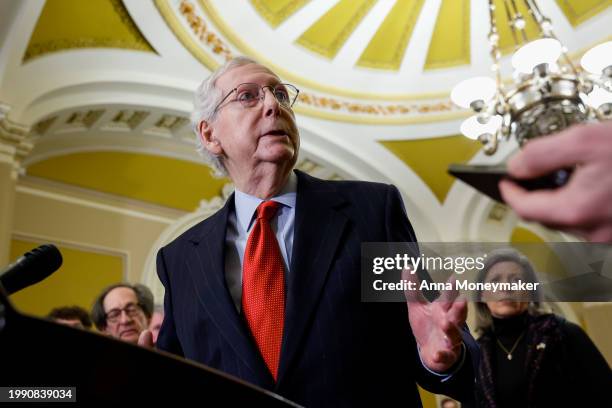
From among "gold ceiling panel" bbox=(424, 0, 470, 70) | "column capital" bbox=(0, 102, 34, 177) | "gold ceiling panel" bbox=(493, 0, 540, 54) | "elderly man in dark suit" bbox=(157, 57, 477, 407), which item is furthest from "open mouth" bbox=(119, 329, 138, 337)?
"gold ceiling panel" bbox=(493, 0, 540, 54)

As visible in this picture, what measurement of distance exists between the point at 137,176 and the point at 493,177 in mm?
6717

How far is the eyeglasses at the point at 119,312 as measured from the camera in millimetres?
3648

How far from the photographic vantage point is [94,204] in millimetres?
6629

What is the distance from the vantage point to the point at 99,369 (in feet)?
2.15

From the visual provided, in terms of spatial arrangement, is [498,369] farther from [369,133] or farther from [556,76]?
[369,133]

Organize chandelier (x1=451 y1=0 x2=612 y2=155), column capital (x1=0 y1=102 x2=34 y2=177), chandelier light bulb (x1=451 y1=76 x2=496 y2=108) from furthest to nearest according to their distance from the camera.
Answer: column capital (x1=0 y1=102 x2=34 y2=177)
chandelier light bulb (x1=451 y1=76 x2=496 y2=108)
chandelier (x1=451 y1=0 x2=612 y2=155)

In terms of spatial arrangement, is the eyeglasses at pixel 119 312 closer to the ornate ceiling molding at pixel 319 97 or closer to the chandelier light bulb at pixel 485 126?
the chandelier light bulb at pixel 485 126

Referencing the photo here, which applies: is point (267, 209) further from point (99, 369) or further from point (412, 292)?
point (99, 369)

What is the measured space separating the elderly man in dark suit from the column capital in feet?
13.0

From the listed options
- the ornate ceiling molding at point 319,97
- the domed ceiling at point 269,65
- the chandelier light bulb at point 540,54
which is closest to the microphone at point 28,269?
the chandelier light bulb at point 540,54

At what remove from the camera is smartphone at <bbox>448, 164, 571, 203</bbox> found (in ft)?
2.28

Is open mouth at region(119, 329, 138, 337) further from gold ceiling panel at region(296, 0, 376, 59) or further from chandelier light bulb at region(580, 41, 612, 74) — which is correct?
gold ceiling panel at region(296, 0, 376, 59)

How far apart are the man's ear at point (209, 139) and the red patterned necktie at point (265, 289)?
1.54 feet

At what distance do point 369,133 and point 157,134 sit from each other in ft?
8.69
